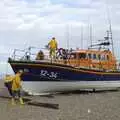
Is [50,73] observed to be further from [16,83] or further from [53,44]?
[16,83]

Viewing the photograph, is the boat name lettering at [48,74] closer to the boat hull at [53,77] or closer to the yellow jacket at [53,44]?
the boat hull at [53,77]

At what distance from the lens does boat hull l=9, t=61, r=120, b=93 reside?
96.2 ft

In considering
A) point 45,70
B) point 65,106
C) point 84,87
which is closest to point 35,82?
point 45,70

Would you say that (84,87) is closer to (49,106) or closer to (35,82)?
(35,82)

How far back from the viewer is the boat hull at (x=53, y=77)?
29.3m

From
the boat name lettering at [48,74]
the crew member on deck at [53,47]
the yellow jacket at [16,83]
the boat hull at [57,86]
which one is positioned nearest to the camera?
the yellow jacket at [16,83]

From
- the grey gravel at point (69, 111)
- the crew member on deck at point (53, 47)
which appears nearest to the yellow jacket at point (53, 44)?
the crew member on deck at point (53, 47)

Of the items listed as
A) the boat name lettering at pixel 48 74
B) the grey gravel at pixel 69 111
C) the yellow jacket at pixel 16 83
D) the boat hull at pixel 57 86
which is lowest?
Result: the grey gravel at pixel 69 111

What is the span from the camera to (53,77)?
30.0 m

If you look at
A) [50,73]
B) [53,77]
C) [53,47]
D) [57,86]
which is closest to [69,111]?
[50,73]

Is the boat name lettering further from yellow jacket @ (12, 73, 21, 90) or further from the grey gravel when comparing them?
yellow jacket @ (12, 73, 21, 90)

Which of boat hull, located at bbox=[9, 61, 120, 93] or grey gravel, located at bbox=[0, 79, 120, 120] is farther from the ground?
boat hull, located at bbox=[9, 61, 120, 93]

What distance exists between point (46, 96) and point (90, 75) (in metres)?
4.06

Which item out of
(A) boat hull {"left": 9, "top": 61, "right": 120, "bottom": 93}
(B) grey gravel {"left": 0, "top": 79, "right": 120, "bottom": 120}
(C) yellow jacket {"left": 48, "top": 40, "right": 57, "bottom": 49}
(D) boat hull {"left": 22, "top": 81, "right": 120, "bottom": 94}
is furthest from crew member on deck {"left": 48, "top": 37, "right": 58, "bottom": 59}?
(B) grey gravel {"left": 0, "top": 79, "right": 120, "bottom": 120}
